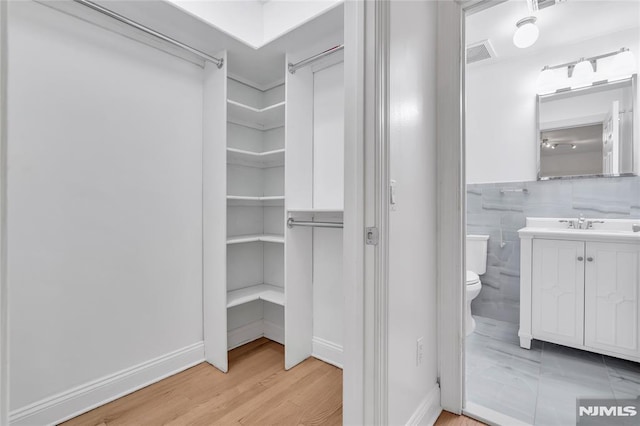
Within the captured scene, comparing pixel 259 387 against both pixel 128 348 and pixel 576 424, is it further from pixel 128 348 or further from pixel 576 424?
pixel 576 424

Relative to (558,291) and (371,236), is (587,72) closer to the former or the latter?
(558,291)

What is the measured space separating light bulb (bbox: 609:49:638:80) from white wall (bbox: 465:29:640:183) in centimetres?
18

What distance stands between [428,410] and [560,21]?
285 centimetres

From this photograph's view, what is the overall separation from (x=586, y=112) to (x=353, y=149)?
2.55m

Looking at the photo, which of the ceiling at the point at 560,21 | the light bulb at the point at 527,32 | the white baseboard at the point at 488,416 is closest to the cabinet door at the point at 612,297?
the white baseboard at the point at 488,416

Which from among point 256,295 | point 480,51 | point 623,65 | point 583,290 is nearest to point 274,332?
point 256,295

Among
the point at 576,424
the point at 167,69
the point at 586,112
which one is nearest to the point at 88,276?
the point at 167,69

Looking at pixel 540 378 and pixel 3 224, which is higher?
pixel 3 224

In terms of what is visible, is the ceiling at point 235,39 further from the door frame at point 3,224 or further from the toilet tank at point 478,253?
the toilet tank at point 478,253

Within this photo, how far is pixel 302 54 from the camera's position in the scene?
206 cm

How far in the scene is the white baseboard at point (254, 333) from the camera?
2340 mm

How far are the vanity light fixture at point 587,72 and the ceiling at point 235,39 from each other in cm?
196

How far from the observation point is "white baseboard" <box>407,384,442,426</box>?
1385 mm

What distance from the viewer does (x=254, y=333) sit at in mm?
2492
